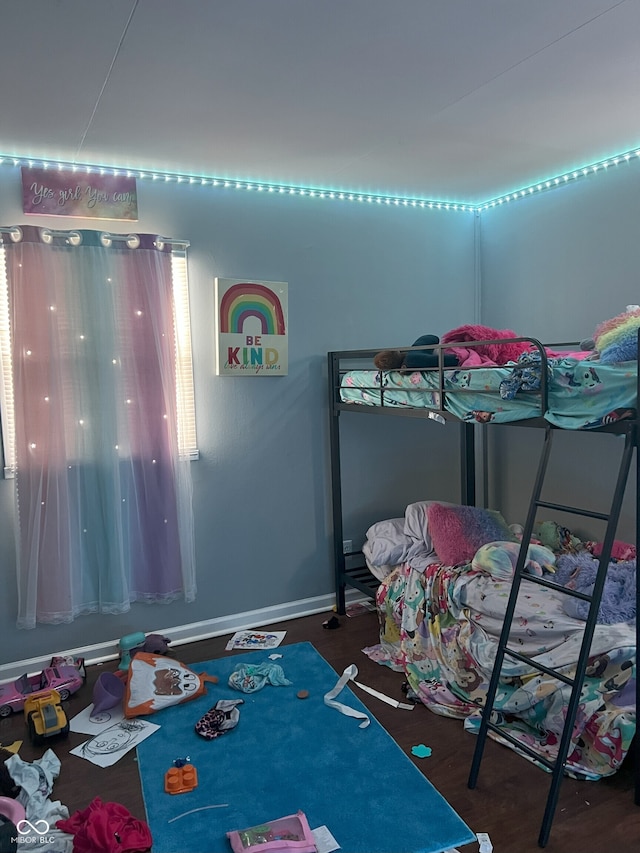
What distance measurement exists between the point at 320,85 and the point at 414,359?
118 centimetres

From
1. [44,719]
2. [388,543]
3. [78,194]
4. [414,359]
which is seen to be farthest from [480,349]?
[44,719]

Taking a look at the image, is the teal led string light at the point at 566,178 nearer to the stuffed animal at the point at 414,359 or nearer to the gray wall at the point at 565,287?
the gray wall at the point at 565,287

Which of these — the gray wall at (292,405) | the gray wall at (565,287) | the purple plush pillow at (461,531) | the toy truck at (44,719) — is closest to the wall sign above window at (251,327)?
the gray wall at (292,405)

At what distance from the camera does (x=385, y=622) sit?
3.41 metres

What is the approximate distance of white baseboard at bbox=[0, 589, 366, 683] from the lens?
3.26 m

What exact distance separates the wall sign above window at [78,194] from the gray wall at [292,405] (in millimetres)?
58

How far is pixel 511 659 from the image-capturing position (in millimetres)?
2609

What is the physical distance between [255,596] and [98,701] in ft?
3.73

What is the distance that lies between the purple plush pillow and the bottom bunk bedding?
9 cm

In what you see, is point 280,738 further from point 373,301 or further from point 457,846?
point 373,301

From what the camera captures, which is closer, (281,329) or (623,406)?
(623,406)

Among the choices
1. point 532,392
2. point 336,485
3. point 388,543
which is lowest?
point 388,543

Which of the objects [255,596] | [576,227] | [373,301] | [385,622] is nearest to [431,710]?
[385,622]

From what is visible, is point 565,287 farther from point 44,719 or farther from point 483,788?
point 44,719
